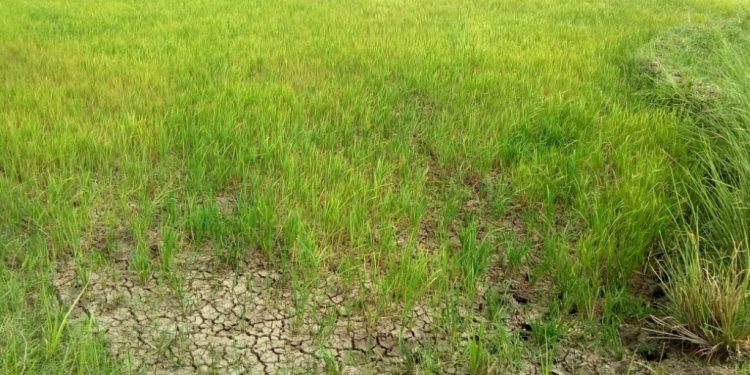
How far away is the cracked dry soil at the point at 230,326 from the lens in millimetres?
1524

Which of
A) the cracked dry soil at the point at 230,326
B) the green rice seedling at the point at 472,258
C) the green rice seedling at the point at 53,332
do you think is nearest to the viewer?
the green rice seedling at the point at 53,332

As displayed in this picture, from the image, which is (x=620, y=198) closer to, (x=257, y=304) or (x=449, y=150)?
(x=449, y=150)

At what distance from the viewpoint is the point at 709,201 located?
80.3 inches

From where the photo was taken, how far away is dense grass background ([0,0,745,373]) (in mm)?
1928

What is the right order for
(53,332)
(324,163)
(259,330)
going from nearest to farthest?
(53,332), (259,330), (324,163)

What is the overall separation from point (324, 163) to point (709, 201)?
5.03 ft

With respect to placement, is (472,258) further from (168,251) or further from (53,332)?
(53,332)

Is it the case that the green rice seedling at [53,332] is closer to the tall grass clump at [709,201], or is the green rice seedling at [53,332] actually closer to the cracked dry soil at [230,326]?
the cracked dry soil at [230,326]

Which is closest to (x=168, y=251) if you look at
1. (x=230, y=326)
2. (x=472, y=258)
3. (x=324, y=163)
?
(x=230, y=326)

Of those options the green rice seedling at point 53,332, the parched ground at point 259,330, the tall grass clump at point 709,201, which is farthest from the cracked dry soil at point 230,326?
the tall grass clump at point 709,201

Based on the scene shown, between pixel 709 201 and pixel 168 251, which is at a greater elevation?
pixel 709 201

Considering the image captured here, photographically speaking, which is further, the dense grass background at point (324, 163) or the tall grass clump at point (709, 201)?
the dense grass background at point (324, 163)

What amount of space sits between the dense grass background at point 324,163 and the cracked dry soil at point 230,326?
0.07 m

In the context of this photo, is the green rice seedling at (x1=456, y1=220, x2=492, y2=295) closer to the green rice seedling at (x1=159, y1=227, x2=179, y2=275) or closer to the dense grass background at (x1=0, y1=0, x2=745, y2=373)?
the dense grass background at (x1=0, y1=0, x2=745, y2=373)
